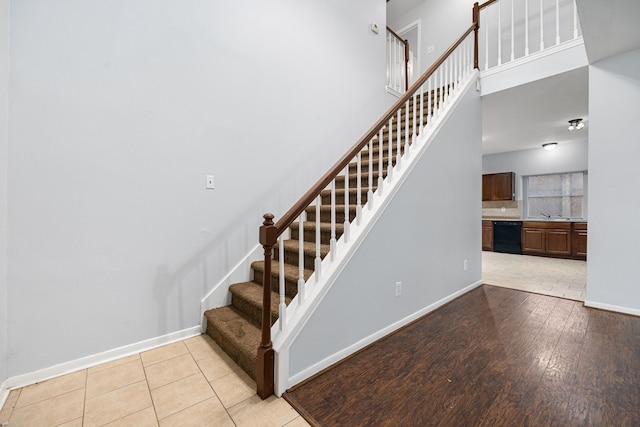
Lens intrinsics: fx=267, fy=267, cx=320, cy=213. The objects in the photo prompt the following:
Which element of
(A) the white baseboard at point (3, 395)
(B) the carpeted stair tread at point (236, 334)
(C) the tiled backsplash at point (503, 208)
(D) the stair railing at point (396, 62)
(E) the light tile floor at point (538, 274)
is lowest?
(E) the light tile floor at point (538, 274)

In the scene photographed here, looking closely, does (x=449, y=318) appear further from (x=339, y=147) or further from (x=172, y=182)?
(x=172, y=182)

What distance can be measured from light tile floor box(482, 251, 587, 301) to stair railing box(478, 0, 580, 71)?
306 cm

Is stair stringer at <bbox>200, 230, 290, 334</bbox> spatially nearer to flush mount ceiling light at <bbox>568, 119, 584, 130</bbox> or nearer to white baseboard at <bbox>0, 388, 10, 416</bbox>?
white baseboard at <bbox>0, 388, 10, 416</bbox>

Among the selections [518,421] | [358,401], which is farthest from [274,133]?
[518,421]

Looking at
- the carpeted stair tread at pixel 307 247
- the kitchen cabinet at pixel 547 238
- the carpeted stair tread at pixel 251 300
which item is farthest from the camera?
the kitchen cabinet at pixel 547 238

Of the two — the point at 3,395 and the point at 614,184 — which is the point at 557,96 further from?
the point at 3,395

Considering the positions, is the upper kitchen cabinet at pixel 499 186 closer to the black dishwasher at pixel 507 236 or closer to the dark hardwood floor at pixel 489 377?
the black dishwasher at pixel 507 236

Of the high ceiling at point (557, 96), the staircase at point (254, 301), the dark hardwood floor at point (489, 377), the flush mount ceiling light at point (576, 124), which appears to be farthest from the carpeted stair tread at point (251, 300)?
the flush mount ceiling light at point (576, 124)

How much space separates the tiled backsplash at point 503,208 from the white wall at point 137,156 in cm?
625

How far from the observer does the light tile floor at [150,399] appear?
4.47 feet

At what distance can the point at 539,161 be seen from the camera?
636 cm

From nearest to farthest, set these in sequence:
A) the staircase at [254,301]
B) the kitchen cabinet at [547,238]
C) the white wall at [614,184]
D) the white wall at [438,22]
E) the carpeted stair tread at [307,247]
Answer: the staircase at [254,301] → the carpeted stair tread at [307,247] → the white wall at [614,184] → the white wall at [438,22] → the kitchen cabinet at [547,238]

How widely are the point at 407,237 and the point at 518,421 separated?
1370 mm

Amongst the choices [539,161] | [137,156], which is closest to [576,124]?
[539,161]
